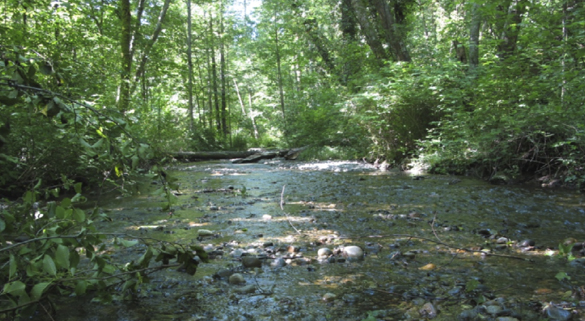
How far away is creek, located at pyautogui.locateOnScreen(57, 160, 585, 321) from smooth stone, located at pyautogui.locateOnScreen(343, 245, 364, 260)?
0.02 meters

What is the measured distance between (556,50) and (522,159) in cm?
212

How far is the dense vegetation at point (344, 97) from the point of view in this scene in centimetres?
183

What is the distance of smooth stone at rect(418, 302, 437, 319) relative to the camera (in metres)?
2.02

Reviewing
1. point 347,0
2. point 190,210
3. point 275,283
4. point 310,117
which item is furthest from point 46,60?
point 347,0

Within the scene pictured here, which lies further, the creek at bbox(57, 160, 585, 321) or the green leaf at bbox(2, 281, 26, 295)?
the creek at bbox(57, 160, 585, 321)

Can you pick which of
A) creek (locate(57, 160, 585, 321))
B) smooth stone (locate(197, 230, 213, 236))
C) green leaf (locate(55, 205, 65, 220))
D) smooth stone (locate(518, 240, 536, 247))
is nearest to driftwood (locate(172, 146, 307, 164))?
creek (locate(57, 160, 585, 321))

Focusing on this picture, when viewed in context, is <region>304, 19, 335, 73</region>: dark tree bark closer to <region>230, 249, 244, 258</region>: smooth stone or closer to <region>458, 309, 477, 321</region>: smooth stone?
<region>230, 249, 244, 258</region>: smooth stone

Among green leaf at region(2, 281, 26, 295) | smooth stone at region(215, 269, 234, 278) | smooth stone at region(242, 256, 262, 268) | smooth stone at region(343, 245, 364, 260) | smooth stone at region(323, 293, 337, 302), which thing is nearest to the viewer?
green leaf at region(2, 281, 26, 295)

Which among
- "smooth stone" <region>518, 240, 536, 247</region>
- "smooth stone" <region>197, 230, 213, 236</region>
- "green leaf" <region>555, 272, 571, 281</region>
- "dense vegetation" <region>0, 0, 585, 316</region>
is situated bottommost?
"smooth stone" <region>518, 240, 536, 247</region>

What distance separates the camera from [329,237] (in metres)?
3.69

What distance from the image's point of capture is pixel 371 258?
307 cm

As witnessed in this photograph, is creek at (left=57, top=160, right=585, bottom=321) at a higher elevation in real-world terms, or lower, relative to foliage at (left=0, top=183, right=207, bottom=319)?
lower

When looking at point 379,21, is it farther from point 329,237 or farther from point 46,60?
point 46,60

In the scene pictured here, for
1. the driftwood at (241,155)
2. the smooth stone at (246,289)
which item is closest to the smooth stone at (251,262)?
the smooth stone at (246,289)
